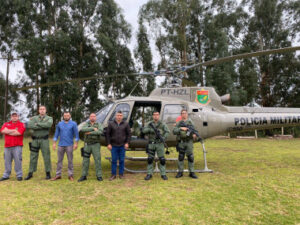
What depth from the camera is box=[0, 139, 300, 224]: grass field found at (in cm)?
296

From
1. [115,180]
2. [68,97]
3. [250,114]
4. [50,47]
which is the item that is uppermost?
[50,47]

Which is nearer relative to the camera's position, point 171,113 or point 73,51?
point 171,113

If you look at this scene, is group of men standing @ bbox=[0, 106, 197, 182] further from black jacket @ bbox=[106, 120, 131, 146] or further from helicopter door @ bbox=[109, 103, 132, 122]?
helicopter door @ bbox=[109, 103, 132, 122]

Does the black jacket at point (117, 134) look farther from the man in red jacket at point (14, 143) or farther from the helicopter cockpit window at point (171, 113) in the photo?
the man in red jacket at point (14, 143)

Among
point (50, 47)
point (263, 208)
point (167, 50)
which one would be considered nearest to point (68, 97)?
point (50, 47)

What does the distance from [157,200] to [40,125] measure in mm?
3130

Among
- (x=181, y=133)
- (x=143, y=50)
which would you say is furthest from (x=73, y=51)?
(x=181, y=133)

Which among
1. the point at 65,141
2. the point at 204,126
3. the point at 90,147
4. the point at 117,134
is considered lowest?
the point at 90,147

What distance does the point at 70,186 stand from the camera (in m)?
4.44

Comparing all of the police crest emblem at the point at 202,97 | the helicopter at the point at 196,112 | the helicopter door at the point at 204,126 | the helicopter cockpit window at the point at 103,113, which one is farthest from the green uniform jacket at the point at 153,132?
the police crest emblem at the point at 202,97

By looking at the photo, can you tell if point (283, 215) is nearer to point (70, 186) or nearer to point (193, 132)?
point (193, 132)

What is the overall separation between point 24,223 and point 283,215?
3.60 meters

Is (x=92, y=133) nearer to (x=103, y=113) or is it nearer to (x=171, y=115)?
(x=103, y=113)

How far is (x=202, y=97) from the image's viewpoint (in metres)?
6.54
